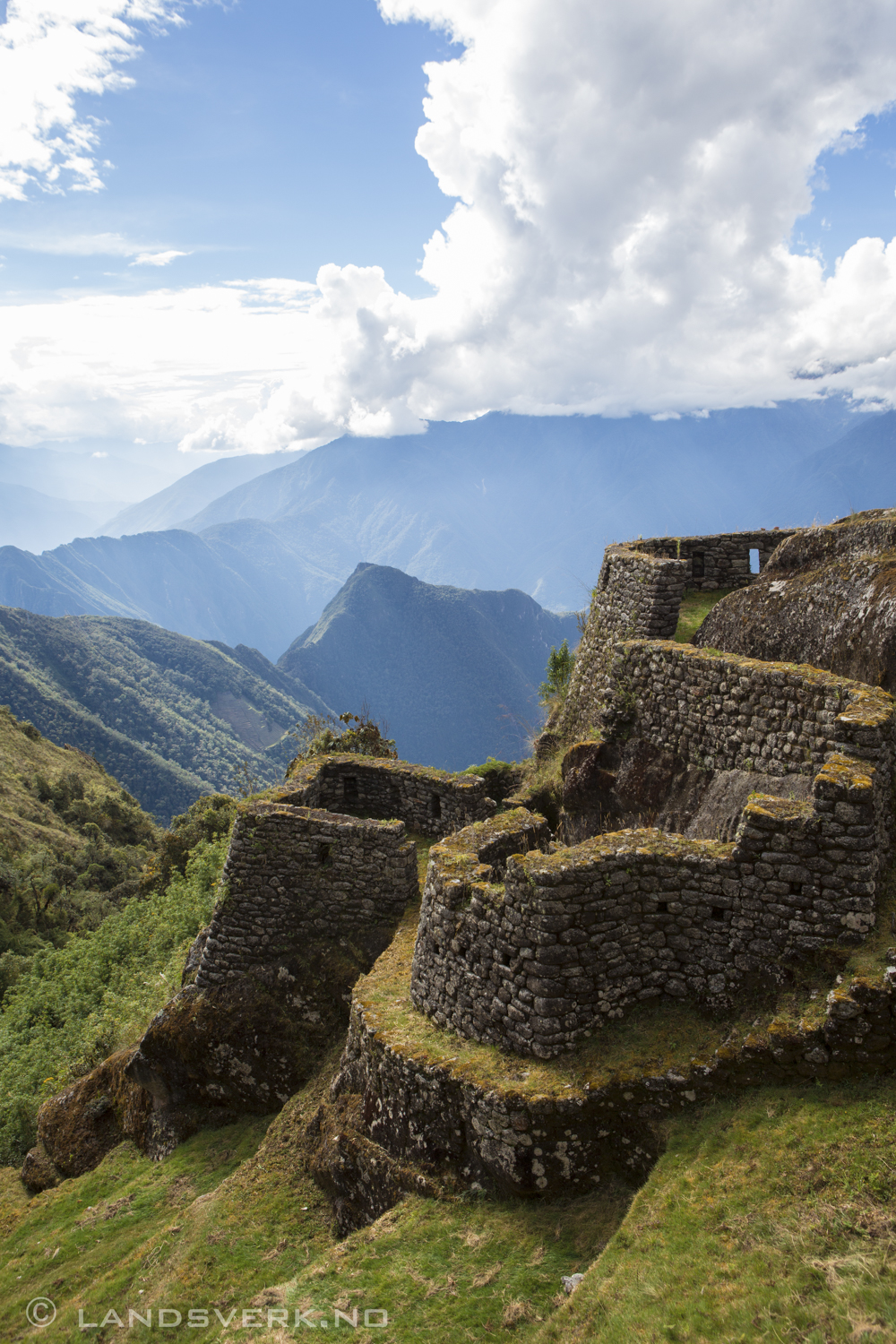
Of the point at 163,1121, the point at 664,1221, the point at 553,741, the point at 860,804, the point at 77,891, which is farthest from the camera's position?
the point at 77,891

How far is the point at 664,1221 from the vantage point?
6191 millimetres

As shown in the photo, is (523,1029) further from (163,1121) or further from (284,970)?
(163,1121)

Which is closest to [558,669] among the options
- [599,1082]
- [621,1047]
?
[621,1047]

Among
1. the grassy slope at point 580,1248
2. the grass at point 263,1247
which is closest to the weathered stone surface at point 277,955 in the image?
the grass at point 263,1247

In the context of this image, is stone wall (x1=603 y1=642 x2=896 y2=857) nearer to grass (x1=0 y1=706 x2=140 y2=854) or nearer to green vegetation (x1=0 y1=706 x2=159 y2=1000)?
green vegetation (x1=0 y1=706 x2=159 y2=1000)

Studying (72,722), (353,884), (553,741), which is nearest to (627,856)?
(353,884)

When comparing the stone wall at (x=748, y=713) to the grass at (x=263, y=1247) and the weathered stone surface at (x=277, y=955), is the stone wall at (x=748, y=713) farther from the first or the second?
the grass at (x=263, y=1247)

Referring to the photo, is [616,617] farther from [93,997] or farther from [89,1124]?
[93,997]

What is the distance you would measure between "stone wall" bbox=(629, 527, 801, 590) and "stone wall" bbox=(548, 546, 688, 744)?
114 cm

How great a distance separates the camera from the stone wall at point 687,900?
7.23 meters

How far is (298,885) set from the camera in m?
13.2

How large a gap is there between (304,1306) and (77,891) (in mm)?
70337

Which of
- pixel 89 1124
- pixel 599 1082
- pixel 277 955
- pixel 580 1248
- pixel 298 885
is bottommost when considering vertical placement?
pixel 89 1124

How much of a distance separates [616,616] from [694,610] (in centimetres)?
192
